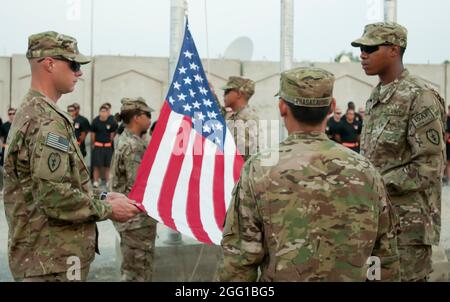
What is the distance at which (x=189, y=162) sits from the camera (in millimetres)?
4578

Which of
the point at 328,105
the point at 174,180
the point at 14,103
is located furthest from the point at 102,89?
the point at 328,105

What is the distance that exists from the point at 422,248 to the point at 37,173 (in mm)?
2415

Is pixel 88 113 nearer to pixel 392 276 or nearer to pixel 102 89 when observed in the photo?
pixel 102 89

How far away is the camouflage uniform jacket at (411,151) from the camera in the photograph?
3479 mm

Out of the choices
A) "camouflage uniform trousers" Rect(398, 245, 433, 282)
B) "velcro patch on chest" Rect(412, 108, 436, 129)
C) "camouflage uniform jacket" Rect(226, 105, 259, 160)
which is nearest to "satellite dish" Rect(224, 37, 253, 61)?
"camouflage uniform jacket" Rect(226, 105, 259, 160)

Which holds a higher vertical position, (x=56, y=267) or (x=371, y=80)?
(x=371, y=80)

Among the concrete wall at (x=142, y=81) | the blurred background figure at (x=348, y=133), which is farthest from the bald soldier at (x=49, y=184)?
the concrete wall at (x=142, y=81)

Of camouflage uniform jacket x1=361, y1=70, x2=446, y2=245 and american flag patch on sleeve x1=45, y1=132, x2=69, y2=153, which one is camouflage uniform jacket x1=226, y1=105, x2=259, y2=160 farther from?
american flag patch on sleeve x1=45, y1=132, x2=69, y2=153

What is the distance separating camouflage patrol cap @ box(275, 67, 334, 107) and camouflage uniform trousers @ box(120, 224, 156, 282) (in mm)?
2969

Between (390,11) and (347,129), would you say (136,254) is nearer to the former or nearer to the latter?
(390,11)

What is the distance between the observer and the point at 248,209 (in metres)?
2.28

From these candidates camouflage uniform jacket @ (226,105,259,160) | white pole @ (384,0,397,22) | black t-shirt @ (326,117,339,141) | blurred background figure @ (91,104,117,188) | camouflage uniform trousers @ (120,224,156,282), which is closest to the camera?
camouflage uniform trousers @ (120,224,156,282)

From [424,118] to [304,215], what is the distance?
163 centimetres

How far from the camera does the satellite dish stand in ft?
24.8
